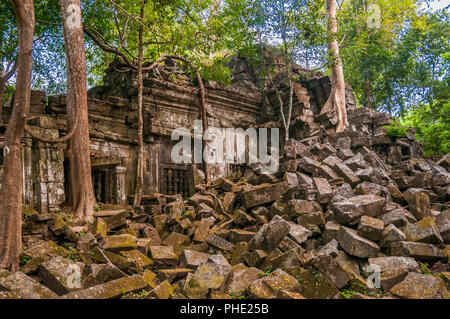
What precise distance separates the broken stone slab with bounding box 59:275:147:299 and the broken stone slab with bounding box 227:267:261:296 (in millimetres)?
942

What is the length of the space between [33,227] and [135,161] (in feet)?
13.4

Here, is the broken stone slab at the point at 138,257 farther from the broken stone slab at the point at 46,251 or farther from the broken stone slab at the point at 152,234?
the broken stone slab at the point at 152,234

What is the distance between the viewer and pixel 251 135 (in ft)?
36.2

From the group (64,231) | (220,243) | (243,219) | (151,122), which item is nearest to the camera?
(64,231)

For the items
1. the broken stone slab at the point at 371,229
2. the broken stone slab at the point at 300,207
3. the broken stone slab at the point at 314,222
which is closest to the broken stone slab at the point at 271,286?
the broken stone slab at the point at 371,229

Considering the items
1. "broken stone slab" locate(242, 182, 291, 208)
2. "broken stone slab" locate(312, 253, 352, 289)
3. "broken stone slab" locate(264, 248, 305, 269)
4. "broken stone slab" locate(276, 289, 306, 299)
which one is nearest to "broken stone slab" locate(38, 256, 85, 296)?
"broken stone slab" locate(276, 289, 306, 299)

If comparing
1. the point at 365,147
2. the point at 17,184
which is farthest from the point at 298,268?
the point at 365,147

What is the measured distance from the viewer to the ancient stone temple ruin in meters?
6.45

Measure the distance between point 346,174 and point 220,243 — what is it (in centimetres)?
272

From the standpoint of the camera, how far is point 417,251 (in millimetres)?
4051

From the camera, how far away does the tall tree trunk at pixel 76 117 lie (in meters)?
5.91

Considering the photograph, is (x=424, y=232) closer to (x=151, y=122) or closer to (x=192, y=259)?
(x=192, y=259)

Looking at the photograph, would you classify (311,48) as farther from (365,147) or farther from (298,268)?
(298,268)

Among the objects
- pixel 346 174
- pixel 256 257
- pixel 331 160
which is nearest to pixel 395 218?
pixel 346 174
